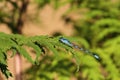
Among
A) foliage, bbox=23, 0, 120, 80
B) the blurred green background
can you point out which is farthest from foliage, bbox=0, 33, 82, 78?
foliage, bbox=23, 0, 120, 80

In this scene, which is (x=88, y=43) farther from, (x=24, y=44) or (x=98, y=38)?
(x=24, y=44)

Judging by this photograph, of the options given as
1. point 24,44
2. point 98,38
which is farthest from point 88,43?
point 24,44

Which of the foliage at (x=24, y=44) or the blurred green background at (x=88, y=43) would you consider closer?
the foliage at (x=24, y=44)

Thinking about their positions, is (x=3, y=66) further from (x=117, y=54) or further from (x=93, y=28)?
(x=93, y=28)

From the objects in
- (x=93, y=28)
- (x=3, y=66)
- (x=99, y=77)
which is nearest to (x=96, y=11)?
(x=93, y=28)

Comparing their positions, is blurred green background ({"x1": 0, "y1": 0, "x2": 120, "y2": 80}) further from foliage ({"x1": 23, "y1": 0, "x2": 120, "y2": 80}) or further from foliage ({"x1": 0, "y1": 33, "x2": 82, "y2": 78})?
foliage ({"x1": 0, "y1": 33, "x2": 82, "y2": 78})

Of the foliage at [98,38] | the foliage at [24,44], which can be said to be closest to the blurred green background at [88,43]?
the foliage at [98,38]

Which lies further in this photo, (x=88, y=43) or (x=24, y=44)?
(x=88, y=43)

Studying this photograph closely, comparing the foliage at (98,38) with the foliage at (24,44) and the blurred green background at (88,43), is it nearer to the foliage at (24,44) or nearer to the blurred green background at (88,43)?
the blurred green background at (88,43)
